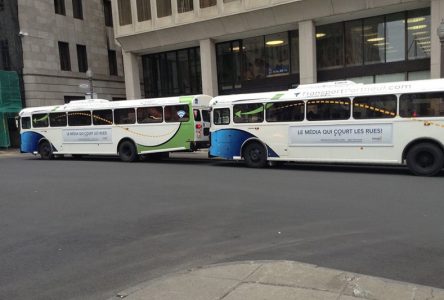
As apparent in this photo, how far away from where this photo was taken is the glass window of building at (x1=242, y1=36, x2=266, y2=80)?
2838 centimetres

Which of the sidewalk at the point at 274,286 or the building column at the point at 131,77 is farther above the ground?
the building column at the point at 131,77

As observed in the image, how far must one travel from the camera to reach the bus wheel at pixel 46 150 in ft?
75.5

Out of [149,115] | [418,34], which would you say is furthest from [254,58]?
[149,115]

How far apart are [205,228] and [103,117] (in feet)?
49.3

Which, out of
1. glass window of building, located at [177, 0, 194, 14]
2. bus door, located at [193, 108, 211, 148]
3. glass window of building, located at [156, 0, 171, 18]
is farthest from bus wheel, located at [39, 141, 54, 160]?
glass window of building, located at [177, 0, 194, 14]

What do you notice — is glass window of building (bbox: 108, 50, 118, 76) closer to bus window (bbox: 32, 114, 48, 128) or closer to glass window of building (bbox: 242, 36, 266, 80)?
glass window of building (bbox: 242, 36, 266, 80)

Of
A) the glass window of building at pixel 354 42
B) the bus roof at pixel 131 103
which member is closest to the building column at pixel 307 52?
the glass window of building at pixel 354 42

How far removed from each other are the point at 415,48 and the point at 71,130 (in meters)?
18.6

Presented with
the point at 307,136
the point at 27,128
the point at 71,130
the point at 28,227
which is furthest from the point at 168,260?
the point at 27,128

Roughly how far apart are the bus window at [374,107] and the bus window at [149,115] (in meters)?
8.68

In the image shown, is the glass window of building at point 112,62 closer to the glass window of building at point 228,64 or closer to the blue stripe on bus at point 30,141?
the glass window of building at point 228,64

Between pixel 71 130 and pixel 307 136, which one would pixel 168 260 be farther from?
pixel 71 130

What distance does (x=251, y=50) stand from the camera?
94.3ft

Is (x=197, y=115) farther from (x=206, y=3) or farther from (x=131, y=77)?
(x=131, y=77)
